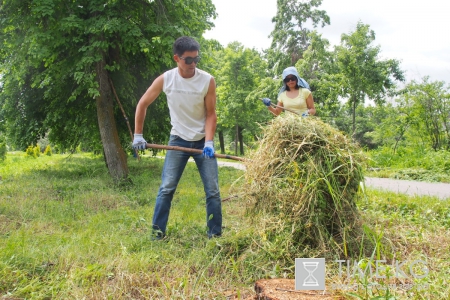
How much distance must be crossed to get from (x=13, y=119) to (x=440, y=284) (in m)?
10.7

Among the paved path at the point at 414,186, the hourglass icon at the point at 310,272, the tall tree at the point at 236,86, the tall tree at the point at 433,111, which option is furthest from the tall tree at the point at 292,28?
the hourglass icon at the point at 310,272

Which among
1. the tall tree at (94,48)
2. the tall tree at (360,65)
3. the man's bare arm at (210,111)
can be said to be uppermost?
the tall tree at (360,65)

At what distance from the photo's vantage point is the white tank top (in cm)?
359

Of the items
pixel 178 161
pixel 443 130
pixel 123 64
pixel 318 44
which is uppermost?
A: pixel 318 44

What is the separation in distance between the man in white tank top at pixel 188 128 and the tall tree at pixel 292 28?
18928mm

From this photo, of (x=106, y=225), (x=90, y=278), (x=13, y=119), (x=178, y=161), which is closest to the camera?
(x=90, y=278)

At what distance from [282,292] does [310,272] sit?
13.3 inches

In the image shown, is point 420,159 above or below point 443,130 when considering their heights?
below

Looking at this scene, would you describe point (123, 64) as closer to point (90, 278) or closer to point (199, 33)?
point (199, 33)

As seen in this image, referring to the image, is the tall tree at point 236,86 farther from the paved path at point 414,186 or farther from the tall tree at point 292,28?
the paved path at point 414,186

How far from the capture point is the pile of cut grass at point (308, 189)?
3.00 m

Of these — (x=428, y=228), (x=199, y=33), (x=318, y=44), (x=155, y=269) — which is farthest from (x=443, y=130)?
(x=155, y=269)

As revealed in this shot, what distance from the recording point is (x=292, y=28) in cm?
2214

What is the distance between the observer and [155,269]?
284 cm
